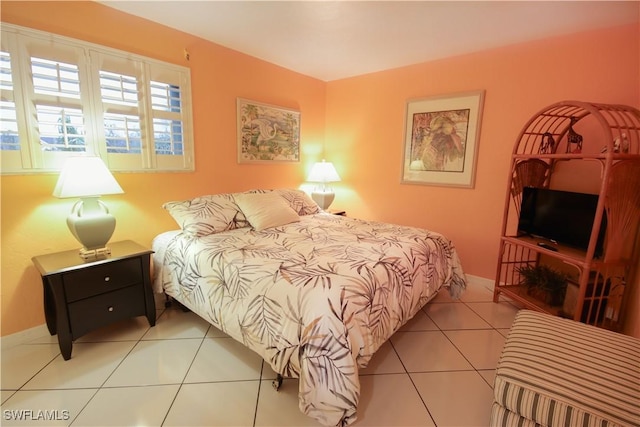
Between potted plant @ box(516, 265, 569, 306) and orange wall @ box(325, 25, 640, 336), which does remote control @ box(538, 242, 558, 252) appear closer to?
potted plant @ box(516, 265, 569, 306)

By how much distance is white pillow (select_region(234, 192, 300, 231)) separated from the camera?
2.42 meters

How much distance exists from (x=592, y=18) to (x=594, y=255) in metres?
1.73

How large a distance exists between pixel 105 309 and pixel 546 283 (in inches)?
130

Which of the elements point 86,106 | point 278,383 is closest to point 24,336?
point 86,106

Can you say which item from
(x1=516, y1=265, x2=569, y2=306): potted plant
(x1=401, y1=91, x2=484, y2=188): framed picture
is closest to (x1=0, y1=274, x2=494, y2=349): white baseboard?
(x1=401, y1=91, x2=484, y2=188): framed picture

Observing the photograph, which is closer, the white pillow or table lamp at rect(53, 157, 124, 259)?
table lamp at rect(53, 157, 124, 259)

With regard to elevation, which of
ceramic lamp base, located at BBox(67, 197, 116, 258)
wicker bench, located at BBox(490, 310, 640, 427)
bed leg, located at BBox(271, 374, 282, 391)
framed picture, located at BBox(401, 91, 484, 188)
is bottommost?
bed leg, located at BBox(271, 374, 282, 391)

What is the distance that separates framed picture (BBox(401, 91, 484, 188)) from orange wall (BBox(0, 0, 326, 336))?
137 centimetres

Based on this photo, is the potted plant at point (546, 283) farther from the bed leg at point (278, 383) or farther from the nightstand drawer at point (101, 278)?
the nightstand drawer at point (101, 278)

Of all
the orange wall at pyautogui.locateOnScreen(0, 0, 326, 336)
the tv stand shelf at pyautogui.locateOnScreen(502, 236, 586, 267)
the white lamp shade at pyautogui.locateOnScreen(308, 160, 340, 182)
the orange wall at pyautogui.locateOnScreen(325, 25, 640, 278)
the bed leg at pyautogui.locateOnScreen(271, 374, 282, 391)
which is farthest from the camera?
the white lamp shade at pyautogui.locateOnScreen(308, 160, 340, 182)

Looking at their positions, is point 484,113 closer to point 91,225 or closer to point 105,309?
point 91,225

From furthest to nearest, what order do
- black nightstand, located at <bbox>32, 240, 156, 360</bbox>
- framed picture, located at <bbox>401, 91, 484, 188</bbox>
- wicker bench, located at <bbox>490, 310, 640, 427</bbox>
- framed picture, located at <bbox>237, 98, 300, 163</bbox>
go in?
framed picture, located at <bbox>237, 98, 300, 163</bbox> < framed picture, located at <bbox>401, 91, 484, 188</bbox> < black nightstand, located at <bbox>32, 240, 156, 360</bbox> < wicker bench, located at <bbox>490, 310, 640, 427</bbox>

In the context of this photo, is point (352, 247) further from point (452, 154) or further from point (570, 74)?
point (570, 74)

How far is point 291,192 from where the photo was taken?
305 centimetres
